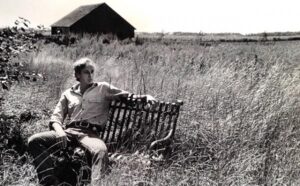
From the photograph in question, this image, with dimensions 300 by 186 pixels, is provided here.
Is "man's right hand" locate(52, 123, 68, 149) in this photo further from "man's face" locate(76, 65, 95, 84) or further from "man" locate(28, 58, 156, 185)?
"man's face" locate(76, 65, 95, 84)

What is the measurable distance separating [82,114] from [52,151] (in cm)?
53

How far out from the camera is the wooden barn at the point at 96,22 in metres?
40.1

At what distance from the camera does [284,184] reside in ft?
12.6

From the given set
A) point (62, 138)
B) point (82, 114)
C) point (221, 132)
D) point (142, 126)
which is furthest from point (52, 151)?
point (221, 132)

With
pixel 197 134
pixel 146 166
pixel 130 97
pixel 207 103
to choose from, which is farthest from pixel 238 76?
pixel 146 166

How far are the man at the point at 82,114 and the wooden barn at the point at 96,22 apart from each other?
3493 cm

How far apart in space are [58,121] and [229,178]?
7.01ft

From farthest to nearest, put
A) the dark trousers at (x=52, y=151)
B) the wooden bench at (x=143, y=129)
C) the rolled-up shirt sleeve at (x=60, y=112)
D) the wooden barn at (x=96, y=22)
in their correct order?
1. the wooden barn at (x=96, y=22)
2. the rolled-up shirt sleeve at (x=60, y=112)
3. the wooden bench at (x=143, y=129)
4. the dark trousers at (x=52, y=151)

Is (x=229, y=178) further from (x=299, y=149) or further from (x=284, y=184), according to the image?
(x=299, y=149)

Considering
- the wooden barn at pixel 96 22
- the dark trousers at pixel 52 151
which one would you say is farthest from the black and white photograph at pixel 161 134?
the wooden barn at pixel 96 22

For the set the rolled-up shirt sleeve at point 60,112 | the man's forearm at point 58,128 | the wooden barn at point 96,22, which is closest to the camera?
the man's forearm at point 58,128

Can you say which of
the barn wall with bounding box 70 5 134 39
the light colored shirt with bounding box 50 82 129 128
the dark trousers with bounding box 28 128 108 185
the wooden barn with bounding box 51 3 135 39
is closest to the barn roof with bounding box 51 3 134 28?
the wooden barn with bounding box 51 3 135 39

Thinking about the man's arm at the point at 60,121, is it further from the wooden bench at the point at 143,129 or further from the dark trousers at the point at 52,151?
the wooden bench at the point at 143,129

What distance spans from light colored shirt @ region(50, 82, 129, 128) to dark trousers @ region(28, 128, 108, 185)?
0.62ft
